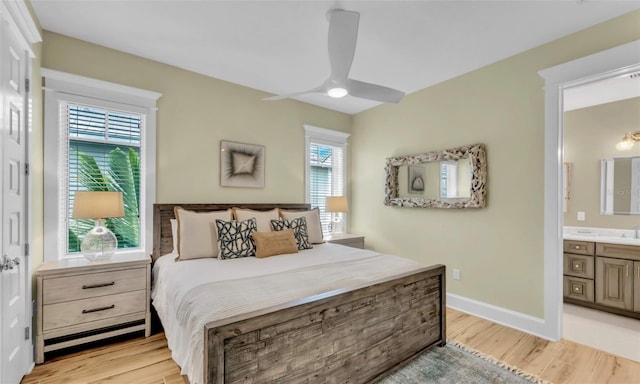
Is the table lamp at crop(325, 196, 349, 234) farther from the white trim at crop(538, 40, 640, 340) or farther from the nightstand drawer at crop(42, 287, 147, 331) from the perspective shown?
the nightstand drawer at crop(42, 287, 147, 331)

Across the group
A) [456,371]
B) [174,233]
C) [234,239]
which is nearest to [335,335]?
[456,371]

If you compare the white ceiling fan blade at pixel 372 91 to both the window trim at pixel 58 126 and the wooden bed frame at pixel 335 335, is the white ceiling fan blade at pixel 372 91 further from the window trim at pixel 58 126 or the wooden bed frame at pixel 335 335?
the window trim at pixel 58 126

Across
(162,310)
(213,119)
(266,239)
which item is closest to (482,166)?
(266,239)

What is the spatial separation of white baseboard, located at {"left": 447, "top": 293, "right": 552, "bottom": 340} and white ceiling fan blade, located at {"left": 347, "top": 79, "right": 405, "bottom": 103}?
7.98 feet

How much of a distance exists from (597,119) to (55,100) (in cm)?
614

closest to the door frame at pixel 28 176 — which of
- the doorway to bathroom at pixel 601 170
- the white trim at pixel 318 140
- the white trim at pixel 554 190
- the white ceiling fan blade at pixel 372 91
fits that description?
the white ceiling fan blade at pixel 372 91

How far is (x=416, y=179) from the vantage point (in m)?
3.95

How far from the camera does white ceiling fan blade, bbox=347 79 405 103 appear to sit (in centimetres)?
251

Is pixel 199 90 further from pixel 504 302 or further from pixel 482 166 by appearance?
pixel 504 302

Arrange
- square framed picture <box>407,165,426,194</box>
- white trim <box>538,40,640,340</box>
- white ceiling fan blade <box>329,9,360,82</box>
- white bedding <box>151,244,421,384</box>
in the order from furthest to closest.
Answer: square framed picture <box>407,165,426,194</box>, white trim <box>538,40,640,340</box>, white ceiling fan blade <box>329,9,360,82</box>, white bedding <box>151,244,421,384</box>

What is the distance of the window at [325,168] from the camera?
14.6 ft

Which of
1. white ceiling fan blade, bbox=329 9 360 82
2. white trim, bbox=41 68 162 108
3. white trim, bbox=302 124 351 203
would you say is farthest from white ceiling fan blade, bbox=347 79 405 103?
white trim, bbox=41 68 162 108

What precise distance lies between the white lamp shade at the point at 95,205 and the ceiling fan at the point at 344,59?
2057 millimetres

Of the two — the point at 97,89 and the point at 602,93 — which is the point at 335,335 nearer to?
the point at 97,89
